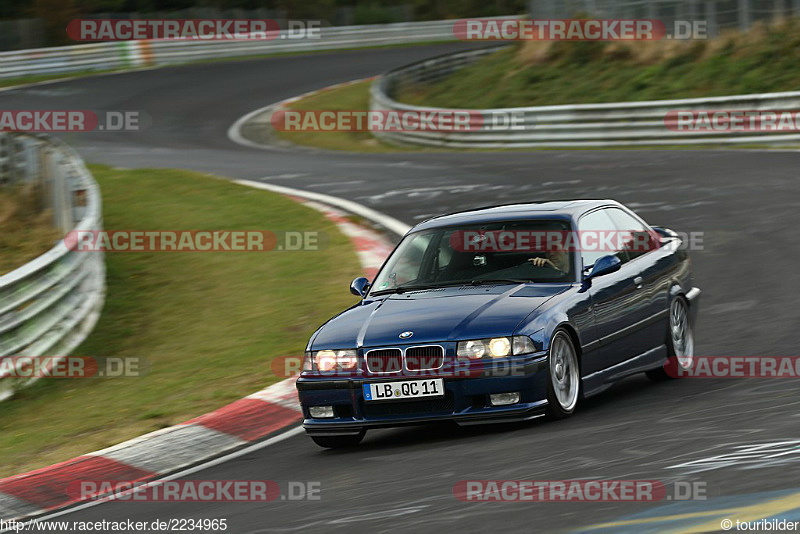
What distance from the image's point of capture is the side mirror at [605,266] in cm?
859

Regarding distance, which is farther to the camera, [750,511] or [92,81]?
[92,81]

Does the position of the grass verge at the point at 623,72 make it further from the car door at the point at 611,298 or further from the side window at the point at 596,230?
the car door at the point at 611,298

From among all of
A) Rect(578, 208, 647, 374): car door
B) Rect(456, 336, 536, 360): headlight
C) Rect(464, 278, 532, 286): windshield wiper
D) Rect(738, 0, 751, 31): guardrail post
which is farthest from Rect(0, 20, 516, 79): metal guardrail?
Rect(456, 336, 536, 360): headlight

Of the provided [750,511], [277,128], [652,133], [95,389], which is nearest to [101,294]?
[95,389]

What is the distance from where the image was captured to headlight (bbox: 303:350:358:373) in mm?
7941

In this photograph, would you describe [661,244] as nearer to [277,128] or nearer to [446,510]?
[446,510]

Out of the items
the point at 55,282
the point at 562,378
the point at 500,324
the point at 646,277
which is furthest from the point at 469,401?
the point at 55,282

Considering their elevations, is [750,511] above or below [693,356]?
above

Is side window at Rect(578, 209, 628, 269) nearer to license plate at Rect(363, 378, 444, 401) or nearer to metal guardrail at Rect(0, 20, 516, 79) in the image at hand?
license plate at Rect(363, 378, 444, 401)

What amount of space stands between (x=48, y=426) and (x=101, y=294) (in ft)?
12.6

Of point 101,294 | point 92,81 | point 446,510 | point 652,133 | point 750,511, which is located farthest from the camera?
point 92,81

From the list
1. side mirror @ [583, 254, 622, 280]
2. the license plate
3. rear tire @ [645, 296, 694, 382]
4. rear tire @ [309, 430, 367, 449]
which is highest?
side mirror @ [583, 254, 622, 280]

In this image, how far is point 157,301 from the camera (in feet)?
45.5

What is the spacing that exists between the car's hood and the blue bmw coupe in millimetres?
10
